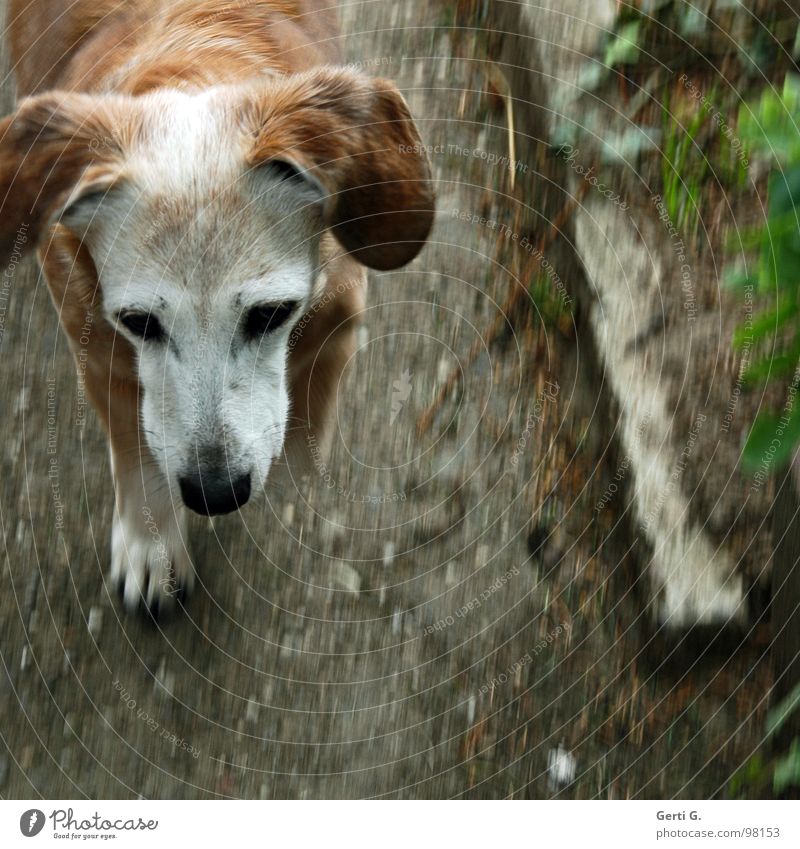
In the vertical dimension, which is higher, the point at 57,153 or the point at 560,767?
the point at 57,153

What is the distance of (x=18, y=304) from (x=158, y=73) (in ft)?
2.47

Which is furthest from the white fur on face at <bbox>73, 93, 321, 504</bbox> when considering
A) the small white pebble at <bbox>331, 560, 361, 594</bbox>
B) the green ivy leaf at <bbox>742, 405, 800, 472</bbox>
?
the green ivy leaf at <bbox>742, 405, 800, 472</bbox>

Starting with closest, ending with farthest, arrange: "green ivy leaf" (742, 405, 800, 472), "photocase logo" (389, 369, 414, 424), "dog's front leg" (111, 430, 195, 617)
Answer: "green ivy leaf" (742, 405, 800, 472), "dog's front leg" (111, 430, 195, 617), "photocase logo" (389, 369, 414, 424)

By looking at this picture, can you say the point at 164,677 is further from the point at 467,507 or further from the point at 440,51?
the point at 440,51

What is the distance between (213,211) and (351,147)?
271mm

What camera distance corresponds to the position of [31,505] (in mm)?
2318

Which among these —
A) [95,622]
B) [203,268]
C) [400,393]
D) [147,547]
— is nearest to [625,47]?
[400,393]

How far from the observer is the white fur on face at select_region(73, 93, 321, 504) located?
164 centimetres

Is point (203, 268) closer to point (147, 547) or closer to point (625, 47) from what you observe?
point (147, 547)

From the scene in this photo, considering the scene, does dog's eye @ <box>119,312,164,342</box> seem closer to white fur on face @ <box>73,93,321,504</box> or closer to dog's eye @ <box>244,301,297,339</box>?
white fur on face @ <box>73,93,321,504</box>

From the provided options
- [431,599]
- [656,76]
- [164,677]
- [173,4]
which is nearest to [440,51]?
[656,76]

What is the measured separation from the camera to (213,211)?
1.64m

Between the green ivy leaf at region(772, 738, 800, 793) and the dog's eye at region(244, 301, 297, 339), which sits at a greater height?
the dog's eye at region(244, 301, 297, 339)
